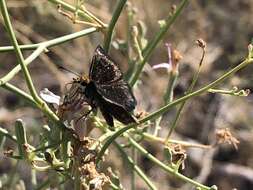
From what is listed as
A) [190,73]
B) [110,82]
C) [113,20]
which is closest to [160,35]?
[113,20]

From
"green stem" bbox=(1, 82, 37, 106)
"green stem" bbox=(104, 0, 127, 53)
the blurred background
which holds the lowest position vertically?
"green stem" bbox=(1, 82, 37, 106)

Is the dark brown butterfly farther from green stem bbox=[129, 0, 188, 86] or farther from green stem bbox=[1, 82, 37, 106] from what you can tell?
green stem bbox=[129, 0, 188, 86]

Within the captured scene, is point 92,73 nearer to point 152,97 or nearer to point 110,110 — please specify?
point 110,110

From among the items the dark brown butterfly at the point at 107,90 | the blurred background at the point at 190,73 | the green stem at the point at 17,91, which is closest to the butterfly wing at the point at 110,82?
the dark brown butterfly at the point at 107,90

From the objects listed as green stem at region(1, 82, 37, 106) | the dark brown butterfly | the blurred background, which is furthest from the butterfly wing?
the blurred background

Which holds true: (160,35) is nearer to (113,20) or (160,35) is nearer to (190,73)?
(113,20)

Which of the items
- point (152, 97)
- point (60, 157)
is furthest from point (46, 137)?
point (152, 97)

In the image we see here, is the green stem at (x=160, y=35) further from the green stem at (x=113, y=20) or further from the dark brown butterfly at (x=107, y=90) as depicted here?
the dark brown butterfly at (x=107, y=90)
